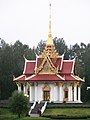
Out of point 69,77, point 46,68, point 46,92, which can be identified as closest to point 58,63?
point 46,68

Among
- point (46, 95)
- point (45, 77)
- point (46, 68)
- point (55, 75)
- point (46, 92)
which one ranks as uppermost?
point (46, 68)

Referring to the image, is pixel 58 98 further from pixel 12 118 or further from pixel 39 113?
pixel 12 118

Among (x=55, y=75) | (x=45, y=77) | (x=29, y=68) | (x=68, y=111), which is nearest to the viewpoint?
(x=68, y=111)

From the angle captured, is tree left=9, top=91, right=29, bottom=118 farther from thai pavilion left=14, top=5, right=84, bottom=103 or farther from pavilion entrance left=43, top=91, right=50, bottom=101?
pavilion entrance left=43, top=91, right=50, bottom=101

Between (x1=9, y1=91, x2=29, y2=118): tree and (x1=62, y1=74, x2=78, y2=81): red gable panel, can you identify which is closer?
(x1=9, y1=91, x2=29, y2=118): tree

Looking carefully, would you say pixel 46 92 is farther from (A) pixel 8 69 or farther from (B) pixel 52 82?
(A) pixel 8 69

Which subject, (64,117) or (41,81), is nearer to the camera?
(64,117)

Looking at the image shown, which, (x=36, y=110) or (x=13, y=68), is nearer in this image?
(x=36, y=110)

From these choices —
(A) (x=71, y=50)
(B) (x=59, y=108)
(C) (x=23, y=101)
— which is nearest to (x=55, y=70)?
(B) (x=59, y=108)

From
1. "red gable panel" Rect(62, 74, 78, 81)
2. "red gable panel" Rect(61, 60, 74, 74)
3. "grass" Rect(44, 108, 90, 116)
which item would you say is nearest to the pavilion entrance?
"red gable panel" Rect(62, 74, 78, 81)

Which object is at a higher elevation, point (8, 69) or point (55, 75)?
point (8, 69)

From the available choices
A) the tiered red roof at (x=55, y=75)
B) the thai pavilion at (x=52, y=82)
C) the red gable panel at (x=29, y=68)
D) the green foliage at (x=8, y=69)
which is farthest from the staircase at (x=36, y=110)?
the green foliage at (x=8, y=69)

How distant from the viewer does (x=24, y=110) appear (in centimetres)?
5403

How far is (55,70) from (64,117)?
18186 mm
